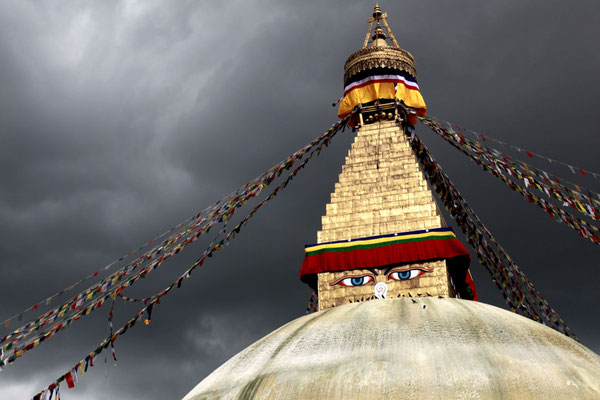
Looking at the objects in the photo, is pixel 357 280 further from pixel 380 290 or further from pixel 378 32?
pixel 378 32

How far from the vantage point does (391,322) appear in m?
7.87

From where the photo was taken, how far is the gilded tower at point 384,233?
1052 centimetres

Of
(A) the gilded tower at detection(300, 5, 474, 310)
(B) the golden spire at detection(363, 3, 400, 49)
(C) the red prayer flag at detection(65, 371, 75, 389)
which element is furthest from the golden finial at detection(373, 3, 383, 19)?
(C) the red prayer flag at detection(65, 371, 75, 389)

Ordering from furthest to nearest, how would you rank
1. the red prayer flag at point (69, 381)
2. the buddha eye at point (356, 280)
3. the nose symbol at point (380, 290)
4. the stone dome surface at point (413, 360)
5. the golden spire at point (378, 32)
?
1. the golden spire at point (378, 32)
2. the buddha eye at point (356, 280)
3. the nose symbol at point (380, 290)
4. the red prayer flag at point (69, 381)
5. the stone dome surface at point (413, 360)

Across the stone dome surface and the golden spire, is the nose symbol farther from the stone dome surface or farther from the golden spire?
the golden spire

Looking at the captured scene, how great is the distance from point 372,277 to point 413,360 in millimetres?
3877

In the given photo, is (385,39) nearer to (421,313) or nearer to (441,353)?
(421,313)

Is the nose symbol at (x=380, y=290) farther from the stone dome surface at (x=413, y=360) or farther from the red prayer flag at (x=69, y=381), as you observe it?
the red prayer flag at (x=69, y=381)

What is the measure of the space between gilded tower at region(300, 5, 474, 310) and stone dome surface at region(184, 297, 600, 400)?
1883 mm

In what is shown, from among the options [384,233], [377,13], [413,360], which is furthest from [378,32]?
[413,360]

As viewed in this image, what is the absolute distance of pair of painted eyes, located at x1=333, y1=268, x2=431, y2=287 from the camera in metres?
10.5

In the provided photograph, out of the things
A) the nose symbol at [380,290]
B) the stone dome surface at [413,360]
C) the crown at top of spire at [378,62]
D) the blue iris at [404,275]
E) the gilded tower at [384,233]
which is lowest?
the stone dome surface at [413,360]

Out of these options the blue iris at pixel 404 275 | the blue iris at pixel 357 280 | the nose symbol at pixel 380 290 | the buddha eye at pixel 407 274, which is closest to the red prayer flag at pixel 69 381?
the blue iris at pixel 357 280

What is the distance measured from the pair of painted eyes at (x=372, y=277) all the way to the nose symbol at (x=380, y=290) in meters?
0.16
